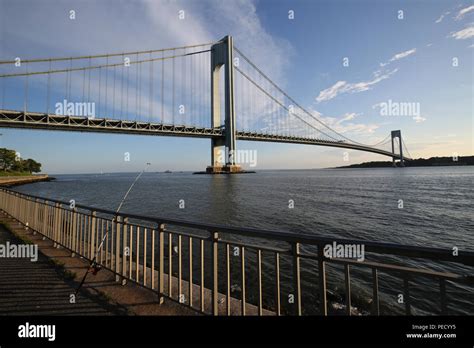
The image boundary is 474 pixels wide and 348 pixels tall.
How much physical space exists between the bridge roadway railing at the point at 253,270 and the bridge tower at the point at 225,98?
58.9 m

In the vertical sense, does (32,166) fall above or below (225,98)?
below

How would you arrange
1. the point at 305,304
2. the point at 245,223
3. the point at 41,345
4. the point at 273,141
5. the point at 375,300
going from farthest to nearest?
1. the point at 273,141
2. the point at 245,223
3. the point at 305,304
4. the point at 41,345
5. the point at 375,300

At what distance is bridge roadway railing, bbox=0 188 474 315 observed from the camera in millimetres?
1917

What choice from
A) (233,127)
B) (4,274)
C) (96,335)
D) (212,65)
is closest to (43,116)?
(233,127)

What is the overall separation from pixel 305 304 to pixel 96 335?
4.48 meters

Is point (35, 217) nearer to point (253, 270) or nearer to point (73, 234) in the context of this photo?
point (73, 234)

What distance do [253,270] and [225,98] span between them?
63.9 m

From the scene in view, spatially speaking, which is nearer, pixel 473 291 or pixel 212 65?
pixel 473 291

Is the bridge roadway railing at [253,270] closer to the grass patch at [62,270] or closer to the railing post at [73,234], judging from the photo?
the railing post at [73,234]

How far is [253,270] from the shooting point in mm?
7324

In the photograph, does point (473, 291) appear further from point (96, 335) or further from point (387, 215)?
point (387, 215)

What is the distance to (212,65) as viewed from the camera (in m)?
74.0

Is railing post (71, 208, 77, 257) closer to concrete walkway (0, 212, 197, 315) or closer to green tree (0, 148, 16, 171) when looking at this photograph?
concrete walkway (0, 212, 197, 315)

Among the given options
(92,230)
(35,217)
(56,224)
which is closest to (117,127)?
(35,217)
